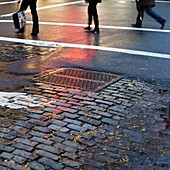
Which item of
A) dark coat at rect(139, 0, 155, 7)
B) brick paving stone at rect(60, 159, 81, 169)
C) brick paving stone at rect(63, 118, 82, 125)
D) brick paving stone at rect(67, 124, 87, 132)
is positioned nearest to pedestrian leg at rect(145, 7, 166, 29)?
dark coat at rect(139, 0, 155, 7)

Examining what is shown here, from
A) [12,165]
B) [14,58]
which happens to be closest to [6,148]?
[12,165]

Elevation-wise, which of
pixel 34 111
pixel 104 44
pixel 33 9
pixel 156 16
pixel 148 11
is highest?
pixel 33 9

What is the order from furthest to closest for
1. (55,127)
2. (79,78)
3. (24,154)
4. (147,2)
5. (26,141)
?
(147,2) < (79,78) < (55,127) < (26,141) < (24,154)

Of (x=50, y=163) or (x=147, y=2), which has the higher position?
(x=147, y=2)

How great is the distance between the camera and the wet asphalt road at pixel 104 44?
25.7 feet

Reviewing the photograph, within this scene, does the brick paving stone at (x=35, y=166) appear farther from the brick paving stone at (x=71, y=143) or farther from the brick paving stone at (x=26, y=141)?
the brick paving stone at (x=71, y=143)

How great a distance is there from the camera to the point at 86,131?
492 cm

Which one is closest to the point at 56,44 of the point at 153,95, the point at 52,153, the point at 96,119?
the point at 153,95

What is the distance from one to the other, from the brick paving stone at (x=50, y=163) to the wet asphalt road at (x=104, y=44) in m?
3.30

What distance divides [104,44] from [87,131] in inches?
220

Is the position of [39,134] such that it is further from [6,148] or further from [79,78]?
[79,78]

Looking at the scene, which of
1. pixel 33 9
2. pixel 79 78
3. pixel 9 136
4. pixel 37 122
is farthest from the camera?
pixel 33 9

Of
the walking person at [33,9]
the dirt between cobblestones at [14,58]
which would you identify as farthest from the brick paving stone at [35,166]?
the walking person at [33,9]

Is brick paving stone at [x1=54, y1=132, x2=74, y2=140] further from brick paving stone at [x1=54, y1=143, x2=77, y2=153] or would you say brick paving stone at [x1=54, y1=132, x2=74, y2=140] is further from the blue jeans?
the blue jeans
